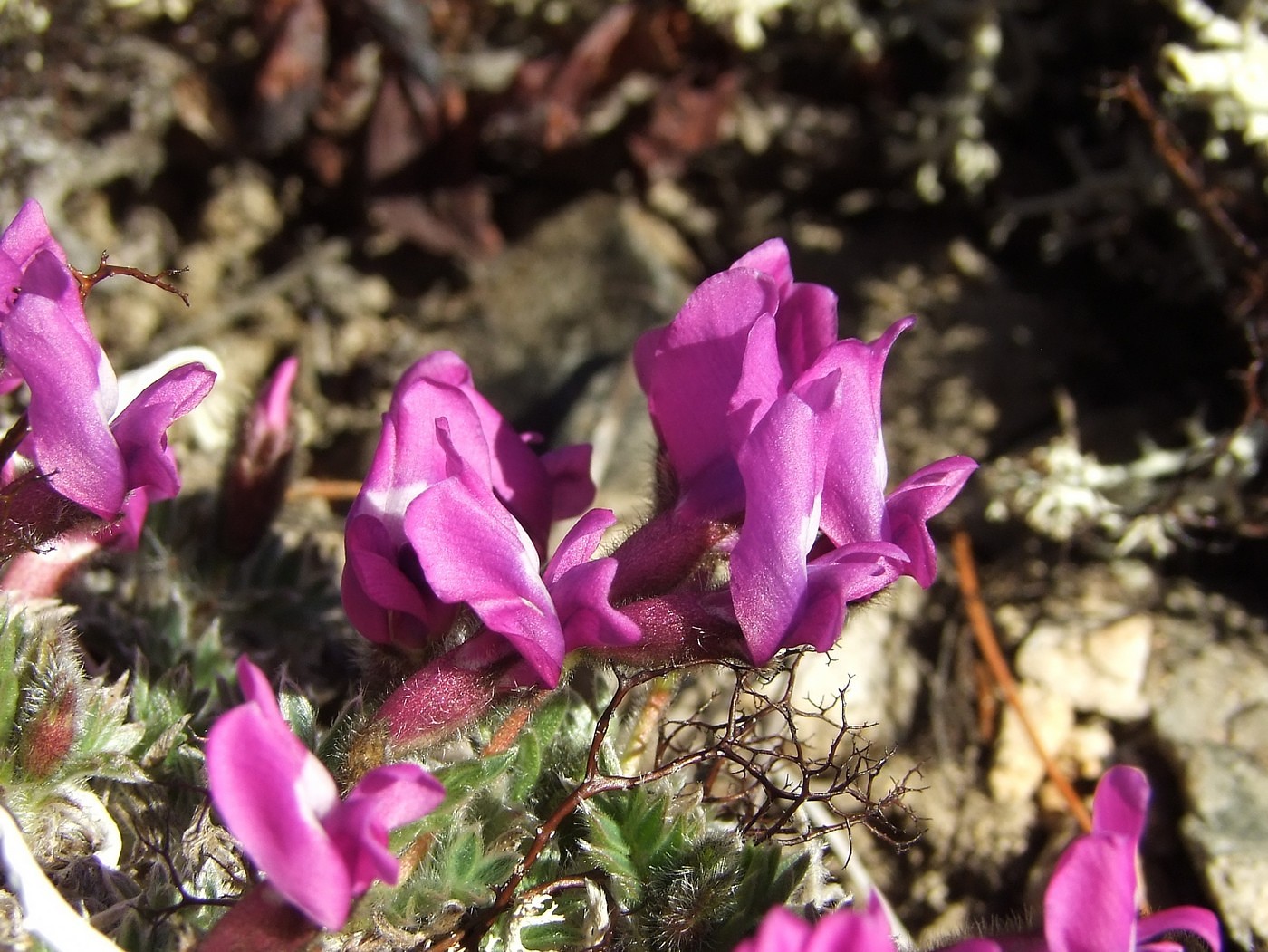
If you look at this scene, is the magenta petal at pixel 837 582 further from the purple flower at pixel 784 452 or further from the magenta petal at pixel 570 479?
the magenta petal at pixel 570 479

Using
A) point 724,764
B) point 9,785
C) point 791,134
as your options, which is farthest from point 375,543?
point 791,134

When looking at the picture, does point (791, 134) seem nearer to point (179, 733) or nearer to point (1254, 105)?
point (1254, 105)

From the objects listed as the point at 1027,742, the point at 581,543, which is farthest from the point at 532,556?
the point at 1027,742

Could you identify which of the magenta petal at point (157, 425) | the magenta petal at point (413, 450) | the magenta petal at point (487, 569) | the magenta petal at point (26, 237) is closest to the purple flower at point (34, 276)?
the magenta petal at point (26, 237)

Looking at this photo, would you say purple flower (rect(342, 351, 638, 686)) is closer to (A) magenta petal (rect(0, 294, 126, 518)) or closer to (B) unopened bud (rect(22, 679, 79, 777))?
(A) magenta petal (rect(0, 294, 126, 518))

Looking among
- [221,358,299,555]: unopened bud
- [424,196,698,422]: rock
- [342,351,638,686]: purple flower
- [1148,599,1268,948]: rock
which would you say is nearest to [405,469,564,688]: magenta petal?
[342,351,638,686]: purple flower
